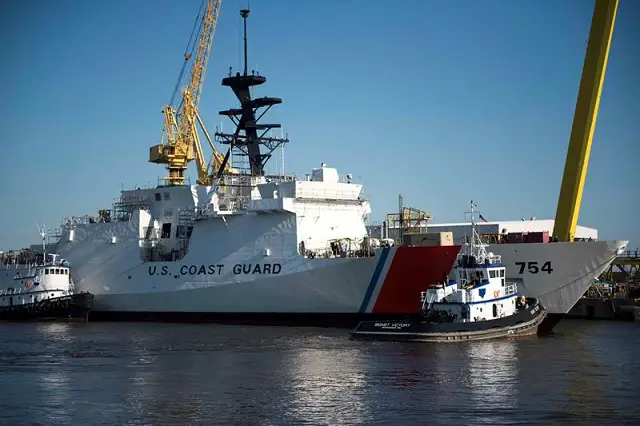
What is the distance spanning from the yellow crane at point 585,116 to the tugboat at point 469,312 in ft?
16.6

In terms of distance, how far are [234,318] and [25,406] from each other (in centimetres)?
1647

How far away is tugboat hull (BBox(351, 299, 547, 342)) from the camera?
29.0 m

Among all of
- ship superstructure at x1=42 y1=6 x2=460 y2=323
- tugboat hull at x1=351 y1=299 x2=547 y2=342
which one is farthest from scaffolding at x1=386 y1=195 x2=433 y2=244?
tugboat hull at x1=351 y1=299 x2=547 y2=342

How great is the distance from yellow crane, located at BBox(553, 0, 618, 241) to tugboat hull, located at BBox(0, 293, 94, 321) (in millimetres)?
20872

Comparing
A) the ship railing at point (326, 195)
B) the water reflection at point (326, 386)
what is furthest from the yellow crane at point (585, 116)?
the water reflection at point (326, 386)

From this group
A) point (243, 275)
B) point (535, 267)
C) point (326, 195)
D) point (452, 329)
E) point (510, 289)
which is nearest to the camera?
point (452, 329)

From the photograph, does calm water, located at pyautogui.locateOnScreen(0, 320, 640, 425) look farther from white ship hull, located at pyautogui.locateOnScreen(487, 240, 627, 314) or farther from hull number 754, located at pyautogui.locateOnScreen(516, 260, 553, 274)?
hull number 754, located at pyautogui.locateOnScreen(516, 260, 553, 274)

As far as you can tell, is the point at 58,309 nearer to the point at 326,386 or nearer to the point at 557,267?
the point at 557,267

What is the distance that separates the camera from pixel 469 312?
29781 millimetres

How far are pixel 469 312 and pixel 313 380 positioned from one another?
899 centimetres

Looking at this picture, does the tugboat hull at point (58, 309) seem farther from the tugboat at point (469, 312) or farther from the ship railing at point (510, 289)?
the ship railing at point (510, 289)

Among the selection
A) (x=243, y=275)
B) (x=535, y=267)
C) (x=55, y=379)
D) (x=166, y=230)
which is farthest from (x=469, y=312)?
(x=166, y=230)

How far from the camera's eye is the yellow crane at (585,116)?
3462cm

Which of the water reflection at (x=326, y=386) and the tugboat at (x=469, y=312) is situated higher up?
the tugboat at (x=469, y=312)
